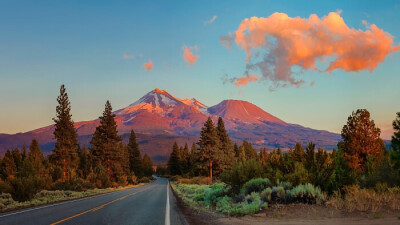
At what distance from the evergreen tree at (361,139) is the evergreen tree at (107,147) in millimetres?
37236

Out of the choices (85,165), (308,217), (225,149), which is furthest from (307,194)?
(85,165)

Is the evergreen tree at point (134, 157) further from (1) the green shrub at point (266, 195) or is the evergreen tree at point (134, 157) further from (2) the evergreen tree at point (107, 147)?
(1) the green shrub at point (266, 195)

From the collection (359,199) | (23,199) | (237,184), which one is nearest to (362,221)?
(359,199)

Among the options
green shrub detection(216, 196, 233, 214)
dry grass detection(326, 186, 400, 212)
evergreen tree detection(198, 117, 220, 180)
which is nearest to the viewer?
dry grass detection(326, 186, 400, 212)

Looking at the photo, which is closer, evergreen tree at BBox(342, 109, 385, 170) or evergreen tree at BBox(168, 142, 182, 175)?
evergreen tree at BBox(342, 109, 385, 170)

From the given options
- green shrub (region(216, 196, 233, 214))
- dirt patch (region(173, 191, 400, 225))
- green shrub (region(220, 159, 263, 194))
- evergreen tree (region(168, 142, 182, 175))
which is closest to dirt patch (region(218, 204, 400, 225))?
dirt patch (region(173, 191, 400, 225))

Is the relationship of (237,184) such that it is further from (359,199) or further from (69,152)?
(69,152)

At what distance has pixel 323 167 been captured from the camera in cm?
1385

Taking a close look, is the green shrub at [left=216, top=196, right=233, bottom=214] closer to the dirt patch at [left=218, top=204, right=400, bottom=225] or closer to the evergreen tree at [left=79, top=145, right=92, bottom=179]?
the dirt patch at [left=218, top=204, right=400, bottom=225]

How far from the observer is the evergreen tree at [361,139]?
1404 inches

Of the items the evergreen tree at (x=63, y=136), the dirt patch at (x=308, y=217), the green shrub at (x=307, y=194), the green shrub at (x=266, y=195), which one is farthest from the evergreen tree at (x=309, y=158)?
the evergreen tree at (x=63, y=136)

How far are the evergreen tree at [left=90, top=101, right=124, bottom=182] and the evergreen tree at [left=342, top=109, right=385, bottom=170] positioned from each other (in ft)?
122

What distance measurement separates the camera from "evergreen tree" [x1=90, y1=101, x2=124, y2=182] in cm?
5456

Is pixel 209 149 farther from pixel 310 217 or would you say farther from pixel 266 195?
pixel 310 217
